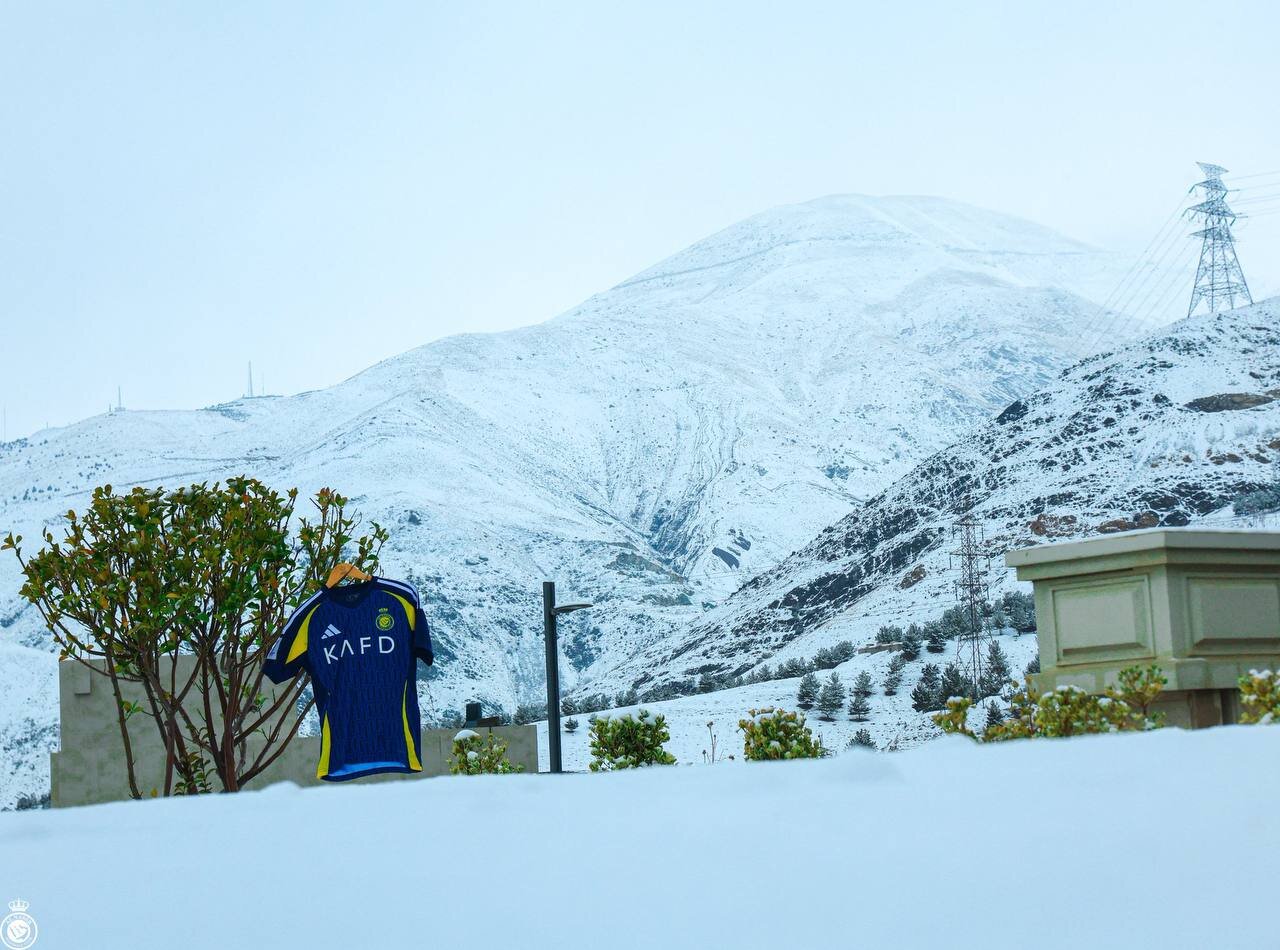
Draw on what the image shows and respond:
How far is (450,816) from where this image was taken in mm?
2574

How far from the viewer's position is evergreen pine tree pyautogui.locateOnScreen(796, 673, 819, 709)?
32125 millimetres

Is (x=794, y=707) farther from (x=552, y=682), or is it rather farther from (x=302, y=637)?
(x=302, y=637)

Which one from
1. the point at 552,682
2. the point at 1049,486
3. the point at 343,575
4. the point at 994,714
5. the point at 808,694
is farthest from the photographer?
the point at 1049,486

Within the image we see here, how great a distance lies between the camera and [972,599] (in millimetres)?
33875

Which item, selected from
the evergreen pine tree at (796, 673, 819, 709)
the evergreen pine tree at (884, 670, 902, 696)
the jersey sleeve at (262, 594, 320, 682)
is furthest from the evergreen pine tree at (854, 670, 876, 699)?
the jersey sleeve at (262, 594, 320, 682)

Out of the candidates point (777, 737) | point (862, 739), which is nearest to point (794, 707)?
point (862, 739)

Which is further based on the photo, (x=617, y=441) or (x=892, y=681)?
(x=617, y=441)

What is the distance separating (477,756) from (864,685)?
19973 mm

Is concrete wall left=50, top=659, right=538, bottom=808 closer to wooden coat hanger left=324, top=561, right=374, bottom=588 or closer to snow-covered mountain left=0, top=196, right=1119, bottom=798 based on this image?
wooden coat hanger left=324, top=561, right=374, bottom=588

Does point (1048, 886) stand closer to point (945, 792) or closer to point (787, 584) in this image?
point (945, 792)

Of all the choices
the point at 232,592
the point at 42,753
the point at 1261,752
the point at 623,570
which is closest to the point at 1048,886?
the point at 1261,752

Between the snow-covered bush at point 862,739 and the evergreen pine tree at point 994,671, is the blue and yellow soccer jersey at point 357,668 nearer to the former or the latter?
the snow-covered bush at point 862,739

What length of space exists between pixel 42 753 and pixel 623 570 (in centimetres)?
3159

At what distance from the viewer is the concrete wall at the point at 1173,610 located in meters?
9.39
